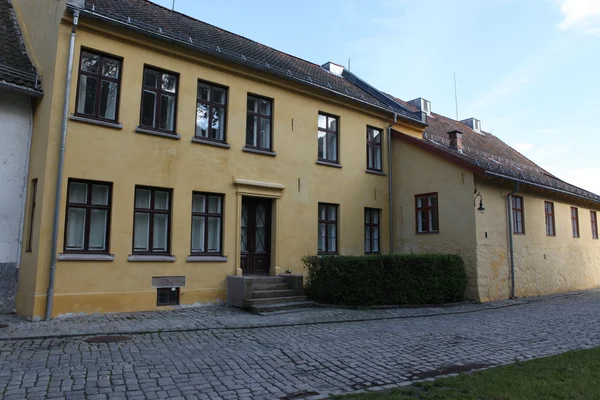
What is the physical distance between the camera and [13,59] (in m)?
11.2

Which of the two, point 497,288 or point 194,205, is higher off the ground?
point 194,205

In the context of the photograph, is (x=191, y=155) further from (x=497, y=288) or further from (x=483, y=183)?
(x=497, y=288)

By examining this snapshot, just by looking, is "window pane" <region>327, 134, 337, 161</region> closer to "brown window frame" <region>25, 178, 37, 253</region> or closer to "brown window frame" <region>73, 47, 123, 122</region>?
"brown window frame" <region>73, 47, 123, 122</region>

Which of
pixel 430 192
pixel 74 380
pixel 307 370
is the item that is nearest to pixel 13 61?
pixel 74 380

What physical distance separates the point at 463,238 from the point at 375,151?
4.68 metres

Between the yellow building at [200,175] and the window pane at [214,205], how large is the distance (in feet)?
0.19

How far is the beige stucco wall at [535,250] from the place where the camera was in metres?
14.9

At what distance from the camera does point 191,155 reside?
1215 cm

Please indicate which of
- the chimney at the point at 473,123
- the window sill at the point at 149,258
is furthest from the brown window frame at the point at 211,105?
the chimney at the point at 473,123

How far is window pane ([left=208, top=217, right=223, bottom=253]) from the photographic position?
493 inches

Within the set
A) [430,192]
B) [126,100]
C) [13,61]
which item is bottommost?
[430,192]

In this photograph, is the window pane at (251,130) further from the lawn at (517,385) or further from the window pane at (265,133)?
the lawn at (517,385)

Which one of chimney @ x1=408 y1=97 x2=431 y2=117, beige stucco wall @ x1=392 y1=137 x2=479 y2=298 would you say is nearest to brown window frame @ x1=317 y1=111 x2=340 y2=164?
beige stucco wall @ x1=392 y1=137 x2=479 y2=298

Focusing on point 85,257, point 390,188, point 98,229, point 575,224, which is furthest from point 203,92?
point 575,224
